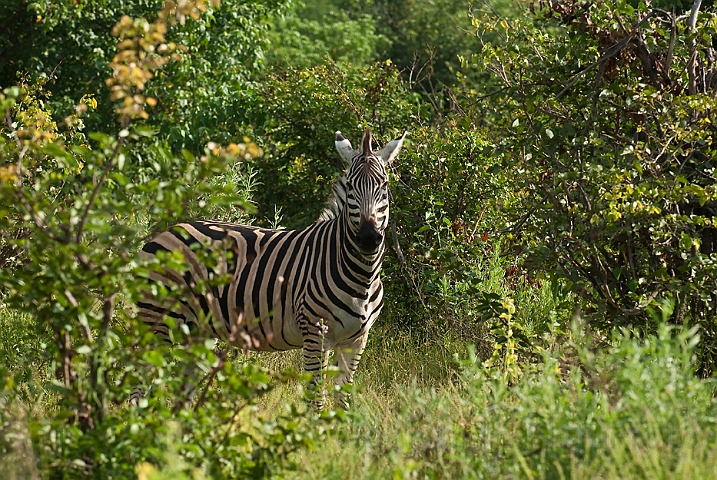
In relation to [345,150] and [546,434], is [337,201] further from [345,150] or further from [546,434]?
[546,434]

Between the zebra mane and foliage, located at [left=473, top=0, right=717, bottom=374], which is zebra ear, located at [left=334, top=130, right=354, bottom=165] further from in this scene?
foliage, located at [left=473, top=0, right=717, bottom=374]

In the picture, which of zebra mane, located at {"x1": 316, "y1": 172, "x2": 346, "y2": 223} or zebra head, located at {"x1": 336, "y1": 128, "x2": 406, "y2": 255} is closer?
zebra head, located at {"x1": 336, "y1": 128, "x2": 406, "y2": 255}

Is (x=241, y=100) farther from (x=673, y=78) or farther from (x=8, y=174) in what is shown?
(x=8, y=174)

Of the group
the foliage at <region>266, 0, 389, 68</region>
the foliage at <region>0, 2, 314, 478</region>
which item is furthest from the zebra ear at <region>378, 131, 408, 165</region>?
the foliage at <region>266, 0, 389, 68</region>

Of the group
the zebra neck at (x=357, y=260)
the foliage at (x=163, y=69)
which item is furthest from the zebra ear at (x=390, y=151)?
the foliage at (x=163, y=69)

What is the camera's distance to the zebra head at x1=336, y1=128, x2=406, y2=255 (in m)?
6.40

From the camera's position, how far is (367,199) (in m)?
6.42

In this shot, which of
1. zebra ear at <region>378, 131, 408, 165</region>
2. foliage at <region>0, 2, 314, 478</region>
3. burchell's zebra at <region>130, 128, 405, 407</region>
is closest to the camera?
foliage at <region>0, 2, 314, 478</region>

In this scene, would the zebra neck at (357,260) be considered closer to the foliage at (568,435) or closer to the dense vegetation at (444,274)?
the dense vegetation at (444,274)

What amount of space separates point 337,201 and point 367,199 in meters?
0.89

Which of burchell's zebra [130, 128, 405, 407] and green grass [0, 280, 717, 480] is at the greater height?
burchell's zebra [130, 128, 405, 407]

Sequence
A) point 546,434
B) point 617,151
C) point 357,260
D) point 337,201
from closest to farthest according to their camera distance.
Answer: point 546,434
point 617,151
point 357,260
point 337,201

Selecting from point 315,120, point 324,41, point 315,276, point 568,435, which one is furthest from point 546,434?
point 324,41

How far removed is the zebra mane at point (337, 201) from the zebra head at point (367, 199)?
242mm
